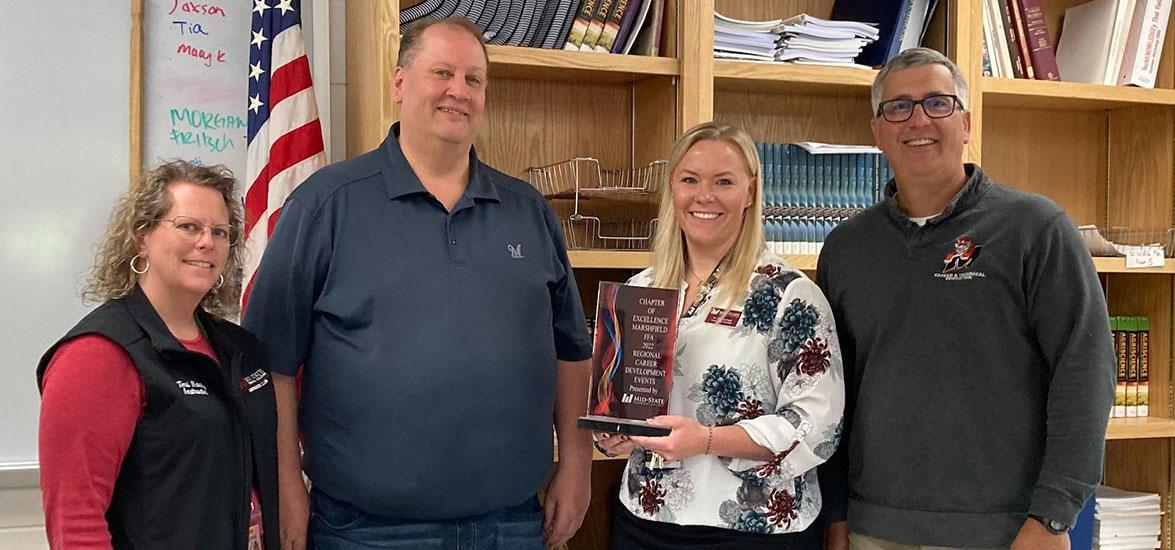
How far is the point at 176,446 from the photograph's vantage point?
1664 mm

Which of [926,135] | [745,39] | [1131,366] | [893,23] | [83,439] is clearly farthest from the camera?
[1131,366]

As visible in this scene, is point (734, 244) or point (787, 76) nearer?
point (734, 244)

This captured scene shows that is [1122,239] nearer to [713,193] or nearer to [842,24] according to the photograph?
[842,24]

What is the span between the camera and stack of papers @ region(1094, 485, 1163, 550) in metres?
3.36

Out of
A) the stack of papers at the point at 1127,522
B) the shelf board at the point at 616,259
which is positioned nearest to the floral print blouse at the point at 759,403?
the shelf board at the point at 616,259

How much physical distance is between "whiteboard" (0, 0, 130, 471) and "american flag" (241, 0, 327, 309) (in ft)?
1.11

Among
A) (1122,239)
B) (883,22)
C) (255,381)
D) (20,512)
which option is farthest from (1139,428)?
(20,512)

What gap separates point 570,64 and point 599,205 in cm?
42

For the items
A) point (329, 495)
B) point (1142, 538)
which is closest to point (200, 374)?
point (329, 495)

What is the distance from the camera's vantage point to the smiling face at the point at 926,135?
225 centimetres

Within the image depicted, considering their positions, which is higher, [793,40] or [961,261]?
[793,40]

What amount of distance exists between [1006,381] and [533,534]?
3.43 feet

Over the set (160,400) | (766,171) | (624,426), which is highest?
(766,171)

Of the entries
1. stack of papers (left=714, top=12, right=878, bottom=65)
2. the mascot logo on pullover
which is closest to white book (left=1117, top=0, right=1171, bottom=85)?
stack of papers (left=714, top=12, right=878, bottom=65)
